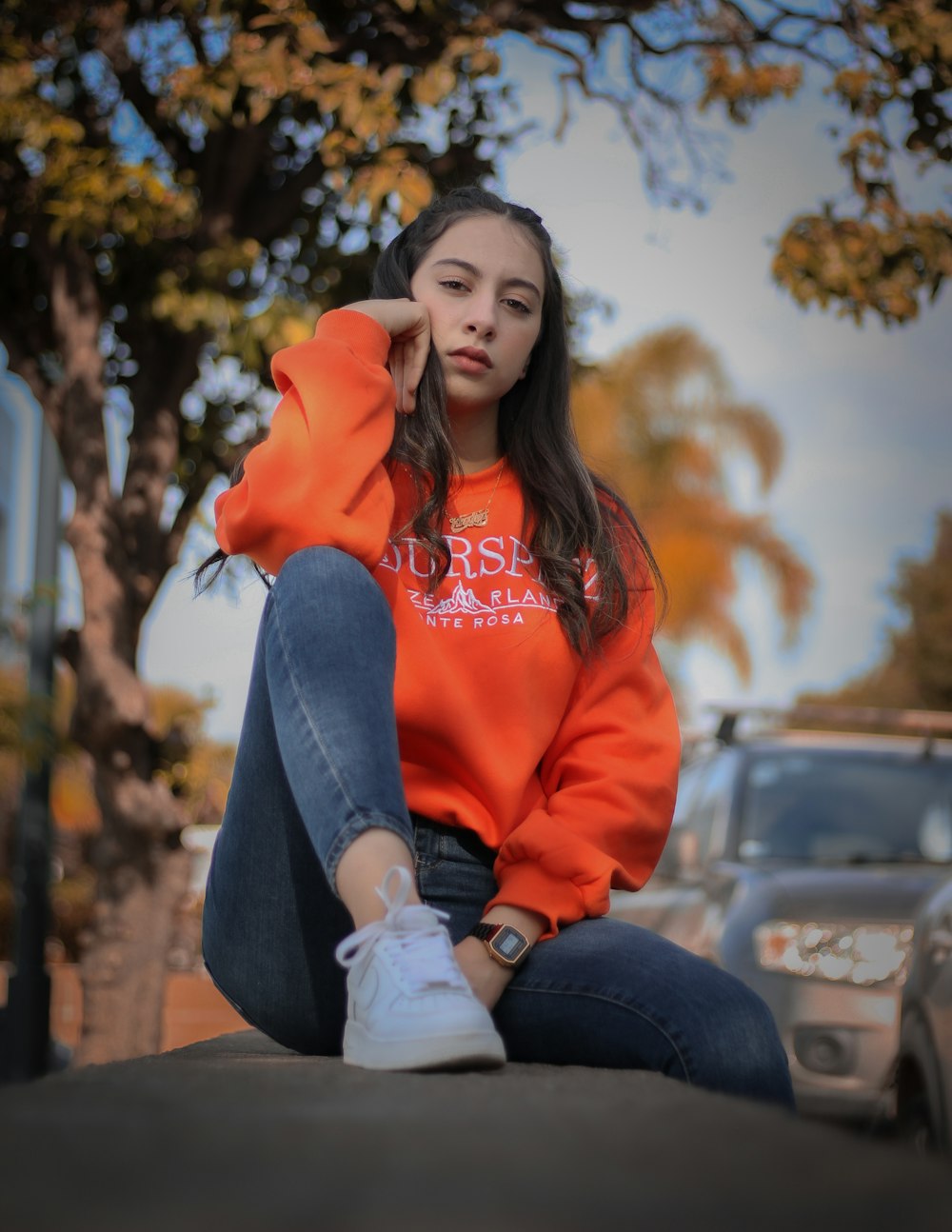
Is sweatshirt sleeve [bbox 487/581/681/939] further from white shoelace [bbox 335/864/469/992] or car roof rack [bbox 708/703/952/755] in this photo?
car roof rack [bbox 708/703/952/755]

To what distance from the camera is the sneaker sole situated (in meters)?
1.67

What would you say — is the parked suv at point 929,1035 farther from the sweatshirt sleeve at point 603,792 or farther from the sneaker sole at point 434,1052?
the sneaker sole at point 434,1052

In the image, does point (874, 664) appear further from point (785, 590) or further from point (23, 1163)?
point (23, 1163)

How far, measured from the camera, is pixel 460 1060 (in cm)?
168

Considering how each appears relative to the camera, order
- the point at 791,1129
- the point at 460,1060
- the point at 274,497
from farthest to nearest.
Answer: the point at 274,497 → the point at 460,1060 → the point at 791,1129

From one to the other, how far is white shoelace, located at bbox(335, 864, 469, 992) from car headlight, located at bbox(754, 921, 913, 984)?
402cm

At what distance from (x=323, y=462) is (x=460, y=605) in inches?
13.3

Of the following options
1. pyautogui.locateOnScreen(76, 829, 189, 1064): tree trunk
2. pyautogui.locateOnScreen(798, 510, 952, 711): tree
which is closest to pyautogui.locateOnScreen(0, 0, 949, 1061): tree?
pyautogui.locateOnScreen(76, 829, 189, 1064): tree trunk

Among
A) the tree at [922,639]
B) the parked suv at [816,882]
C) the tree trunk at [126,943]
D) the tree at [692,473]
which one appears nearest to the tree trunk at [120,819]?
the tree trunk at [126,943]

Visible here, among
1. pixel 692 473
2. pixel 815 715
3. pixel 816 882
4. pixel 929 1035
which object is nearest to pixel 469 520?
pixel 929 1035

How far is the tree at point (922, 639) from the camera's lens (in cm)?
3706

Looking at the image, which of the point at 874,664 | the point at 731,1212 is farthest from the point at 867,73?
the point at 874,664

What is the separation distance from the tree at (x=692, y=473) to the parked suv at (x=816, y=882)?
1594 cm

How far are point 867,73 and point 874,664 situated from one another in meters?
39.4
